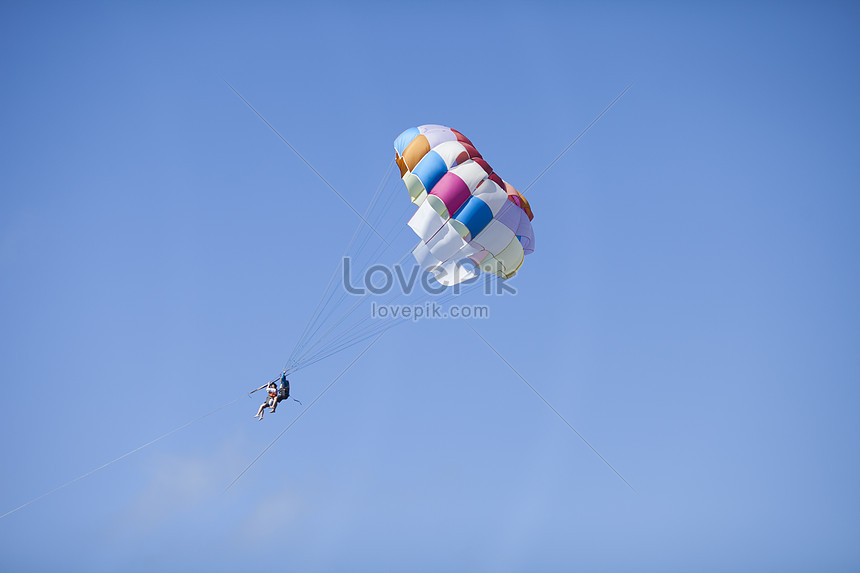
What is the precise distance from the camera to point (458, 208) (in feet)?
67.5

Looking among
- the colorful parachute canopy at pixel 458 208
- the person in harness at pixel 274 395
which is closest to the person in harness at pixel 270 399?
the person in harness at pixel 274 395

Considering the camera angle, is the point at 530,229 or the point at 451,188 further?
the point at 530,229

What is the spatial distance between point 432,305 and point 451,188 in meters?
4.64

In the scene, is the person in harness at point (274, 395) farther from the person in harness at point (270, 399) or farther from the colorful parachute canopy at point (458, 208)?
the colorful parachute canopy at point (458, 208)

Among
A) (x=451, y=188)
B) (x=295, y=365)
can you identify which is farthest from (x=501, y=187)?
(x=295, y=365)

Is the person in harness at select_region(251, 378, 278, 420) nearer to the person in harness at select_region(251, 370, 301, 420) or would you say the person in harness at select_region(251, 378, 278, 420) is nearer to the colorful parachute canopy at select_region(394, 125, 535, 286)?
the person in harness at select_region(251, 370, 301, 420)

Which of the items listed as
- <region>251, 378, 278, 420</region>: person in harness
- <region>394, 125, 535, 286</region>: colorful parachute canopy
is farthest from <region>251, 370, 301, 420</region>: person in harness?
<region>394, 125, 535, 286</region>: colorful parachute canopy

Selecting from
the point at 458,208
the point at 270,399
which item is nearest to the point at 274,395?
the point at 270,399

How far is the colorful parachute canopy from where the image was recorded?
810 inches

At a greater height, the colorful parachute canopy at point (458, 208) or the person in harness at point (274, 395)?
the colorful parachute canopy at point (458, 208)

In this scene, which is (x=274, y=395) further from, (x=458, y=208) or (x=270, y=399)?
(x=458, y=208)

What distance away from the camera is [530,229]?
22266 millimetres

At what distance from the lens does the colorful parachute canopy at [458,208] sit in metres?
20.6

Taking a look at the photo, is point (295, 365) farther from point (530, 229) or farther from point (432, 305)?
point (530, 229)
